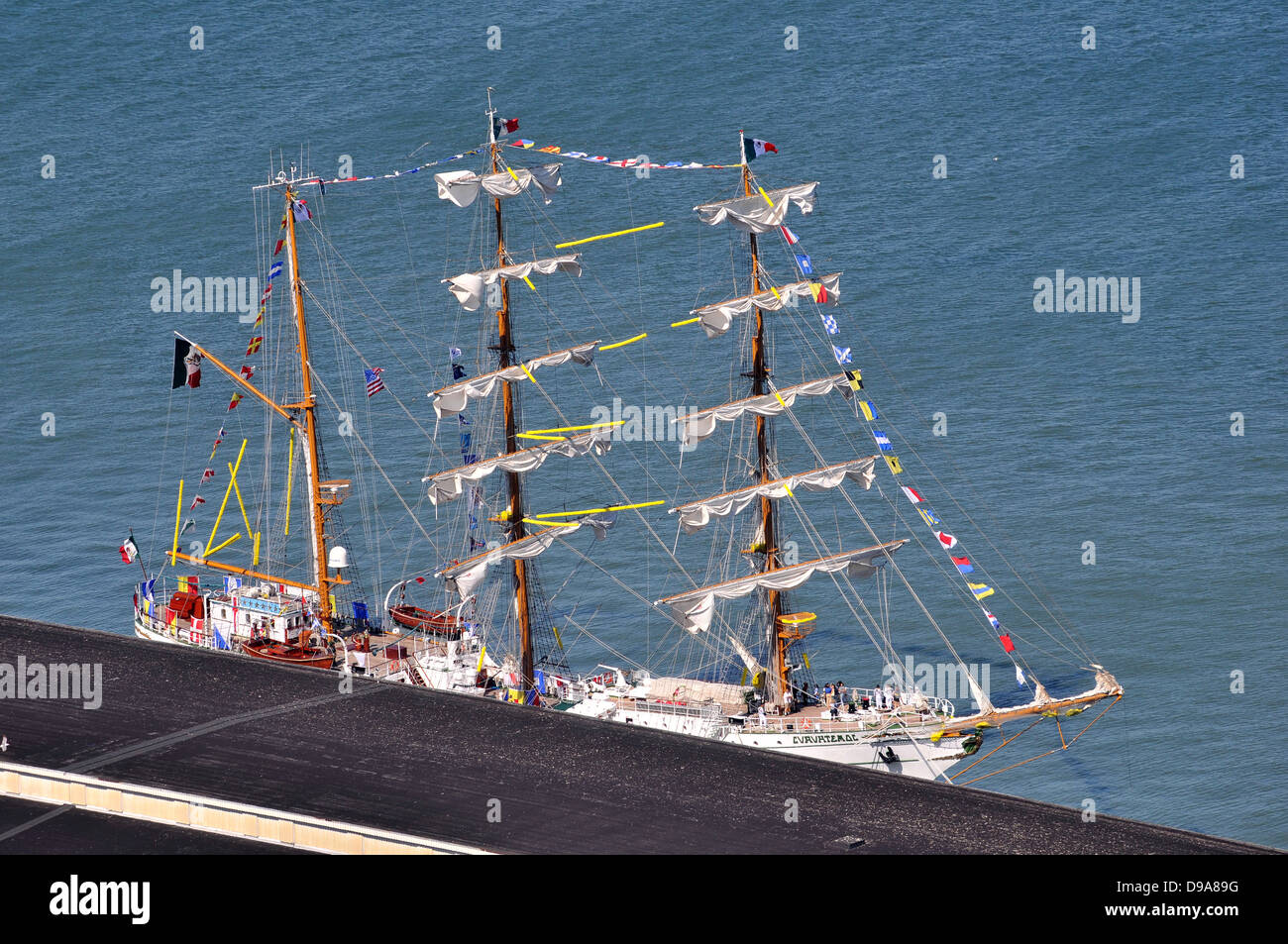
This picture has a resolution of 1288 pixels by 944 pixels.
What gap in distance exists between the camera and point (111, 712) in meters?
77.4

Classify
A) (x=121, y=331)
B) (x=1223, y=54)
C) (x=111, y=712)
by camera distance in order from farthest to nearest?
(x=1223, y=54) → (x=121, y=331) → (x=111, y=712)

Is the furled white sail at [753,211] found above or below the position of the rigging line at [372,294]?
below

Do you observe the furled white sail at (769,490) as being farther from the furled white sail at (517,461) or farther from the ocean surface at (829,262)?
the ocean surface at (829,262)

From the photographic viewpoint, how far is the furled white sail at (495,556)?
88750 millimetres

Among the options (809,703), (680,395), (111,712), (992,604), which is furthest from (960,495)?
(111,712)

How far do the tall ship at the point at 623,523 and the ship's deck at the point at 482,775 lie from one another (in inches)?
269

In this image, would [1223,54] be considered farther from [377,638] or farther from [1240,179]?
[377,638]

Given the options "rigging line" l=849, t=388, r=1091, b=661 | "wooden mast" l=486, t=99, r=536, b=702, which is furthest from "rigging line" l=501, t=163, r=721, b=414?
"wooden mast" l=486, t=99, r=536, b=702

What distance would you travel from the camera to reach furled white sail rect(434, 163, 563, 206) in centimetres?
8756

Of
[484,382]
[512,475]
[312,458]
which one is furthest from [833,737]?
[312,458]

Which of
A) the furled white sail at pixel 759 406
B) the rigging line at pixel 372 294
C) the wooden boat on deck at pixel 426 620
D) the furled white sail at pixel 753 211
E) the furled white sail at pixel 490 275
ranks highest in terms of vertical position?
the rigging line at pixel 372 294

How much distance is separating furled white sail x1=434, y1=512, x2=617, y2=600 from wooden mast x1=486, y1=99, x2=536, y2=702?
1.15 meters

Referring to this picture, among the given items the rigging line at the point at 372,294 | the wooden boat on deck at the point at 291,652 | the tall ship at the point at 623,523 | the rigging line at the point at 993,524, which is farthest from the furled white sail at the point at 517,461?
A: the rigging line at the point at 372,294
